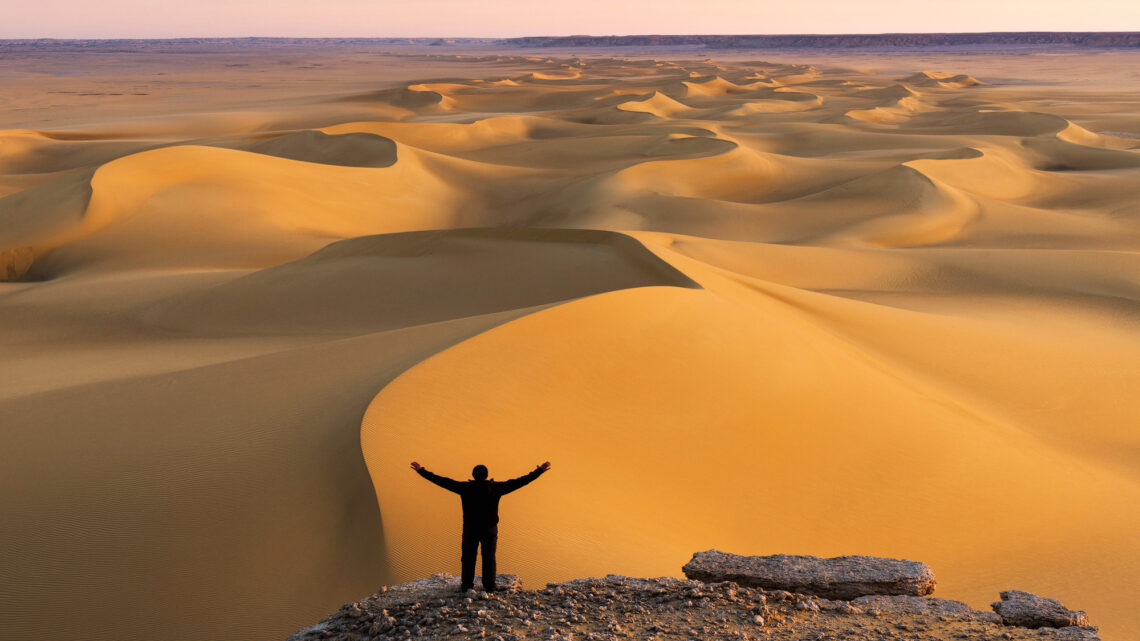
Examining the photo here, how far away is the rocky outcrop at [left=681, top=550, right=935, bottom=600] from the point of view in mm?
4012

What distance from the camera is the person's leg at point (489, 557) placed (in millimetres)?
3930

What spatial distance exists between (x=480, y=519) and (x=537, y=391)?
2.80 m

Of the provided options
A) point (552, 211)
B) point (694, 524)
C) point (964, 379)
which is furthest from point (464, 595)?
point (552, 211)

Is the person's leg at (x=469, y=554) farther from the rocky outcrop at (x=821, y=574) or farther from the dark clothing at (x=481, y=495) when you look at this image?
the rocky outcrop at (x=821, y=574)

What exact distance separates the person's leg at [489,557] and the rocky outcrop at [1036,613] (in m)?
2.19

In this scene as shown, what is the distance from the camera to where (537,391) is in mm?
6711

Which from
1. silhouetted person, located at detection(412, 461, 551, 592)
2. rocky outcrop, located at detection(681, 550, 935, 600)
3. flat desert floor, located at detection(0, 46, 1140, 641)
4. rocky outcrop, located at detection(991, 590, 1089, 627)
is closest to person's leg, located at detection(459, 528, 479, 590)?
silhouetted person, located at detection(412, 461, 551, 592)

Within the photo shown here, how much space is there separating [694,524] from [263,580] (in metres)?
2.63

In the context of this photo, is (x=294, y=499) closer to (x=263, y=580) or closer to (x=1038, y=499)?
(x=263, y=580)

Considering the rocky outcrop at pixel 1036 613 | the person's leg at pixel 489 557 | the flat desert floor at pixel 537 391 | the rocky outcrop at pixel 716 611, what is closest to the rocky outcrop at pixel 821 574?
the rocky outcrop at pixel 716 611

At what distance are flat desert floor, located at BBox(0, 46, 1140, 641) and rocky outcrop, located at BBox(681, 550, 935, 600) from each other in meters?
0.69

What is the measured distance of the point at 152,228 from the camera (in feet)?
58.3

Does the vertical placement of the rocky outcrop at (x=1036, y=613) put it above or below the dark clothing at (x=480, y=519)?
below

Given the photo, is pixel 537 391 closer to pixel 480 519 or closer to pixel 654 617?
pixel 480 519
